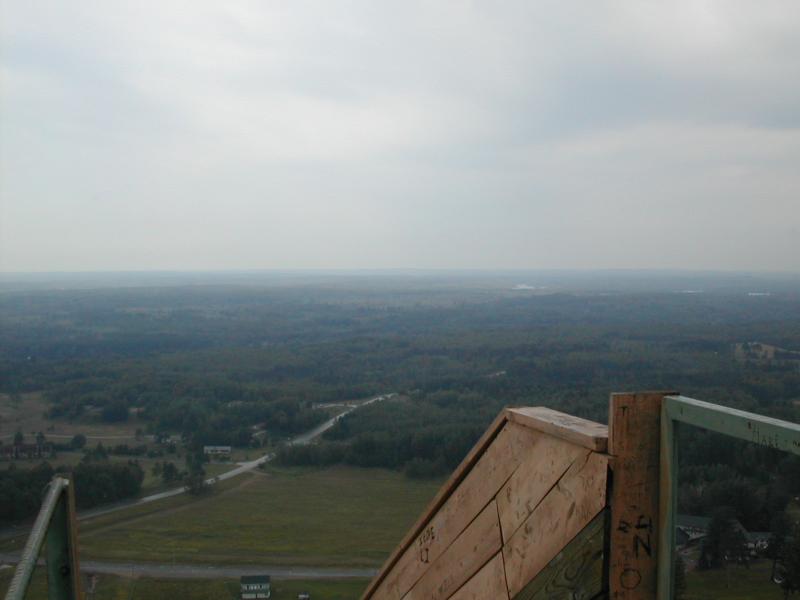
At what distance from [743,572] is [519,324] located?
276 feet

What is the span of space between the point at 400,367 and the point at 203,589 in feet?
144

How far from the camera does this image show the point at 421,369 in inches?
2354

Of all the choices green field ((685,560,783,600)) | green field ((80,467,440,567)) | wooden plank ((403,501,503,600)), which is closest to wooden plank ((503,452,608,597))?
wooden plank ((403,501,503,600))

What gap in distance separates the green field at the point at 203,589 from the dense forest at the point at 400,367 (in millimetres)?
8868

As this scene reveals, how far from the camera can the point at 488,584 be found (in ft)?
7.34

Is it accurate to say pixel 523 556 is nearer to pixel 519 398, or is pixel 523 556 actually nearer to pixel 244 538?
pixel 244 538

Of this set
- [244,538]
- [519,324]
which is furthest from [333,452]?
[519,324]

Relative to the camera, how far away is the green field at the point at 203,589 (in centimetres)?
1750

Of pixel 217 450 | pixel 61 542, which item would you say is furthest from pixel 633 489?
pixel 217 450

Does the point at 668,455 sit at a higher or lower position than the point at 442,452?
higher

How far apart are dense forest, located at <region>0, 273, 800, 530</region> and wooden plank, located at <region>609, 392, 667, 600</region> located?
398mm

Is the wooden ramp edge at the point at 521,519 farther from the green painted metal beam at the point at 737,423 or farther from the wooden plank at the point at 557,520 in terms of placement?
the green painted metal beam at the point at 737,423

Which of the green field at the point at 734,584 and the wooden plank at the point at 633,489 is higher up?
the wooden plank at the point at 633,489

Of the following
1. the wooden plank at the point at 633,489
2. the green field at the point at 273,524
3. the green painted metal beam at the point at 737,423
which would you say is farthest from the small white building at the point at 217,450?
the green painted metal beam at the point at 737,423
